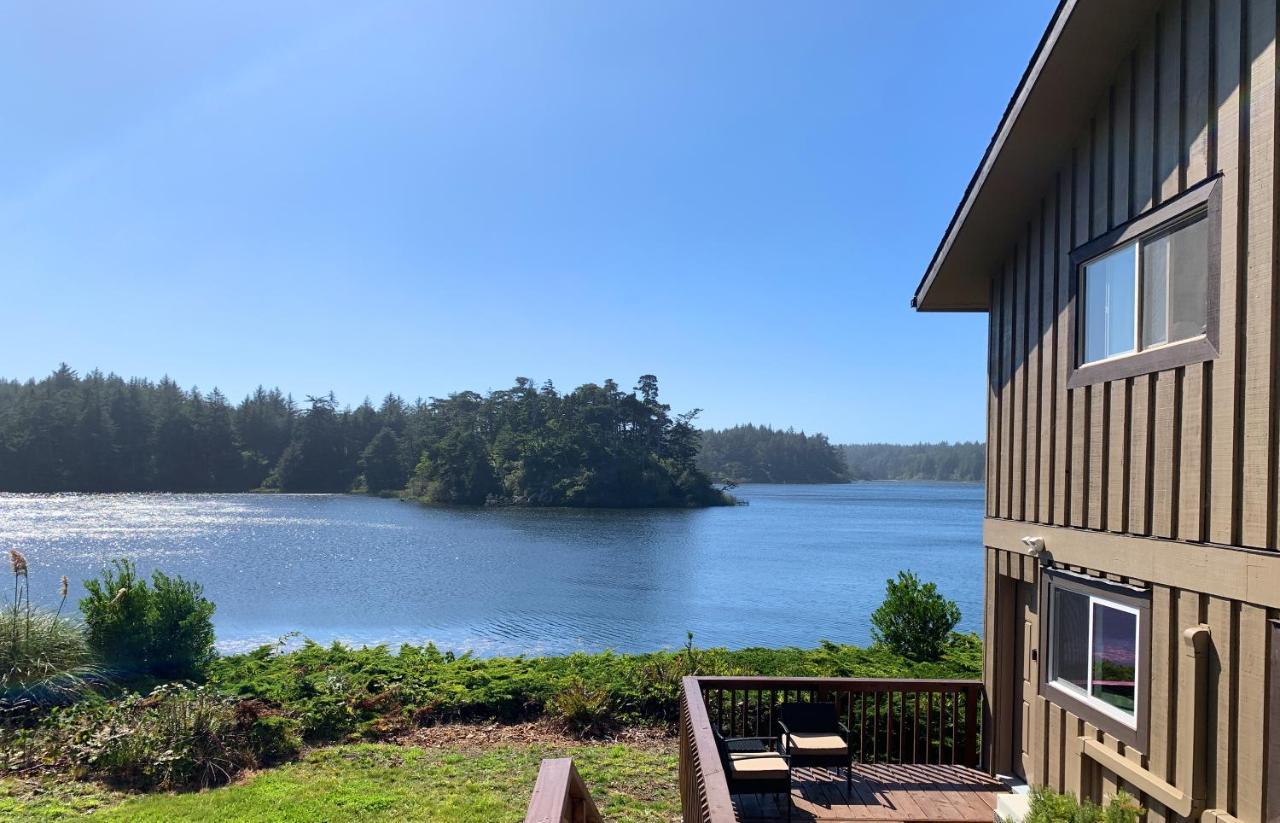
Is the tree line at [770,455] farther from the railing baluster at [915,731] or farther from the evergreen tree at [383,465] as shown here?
the railing baluster at [915,731]

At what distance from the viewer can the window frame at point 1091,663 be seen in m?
4.46

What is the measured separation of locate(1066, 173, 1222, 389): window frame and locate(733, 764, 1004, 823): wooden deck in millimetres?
3191

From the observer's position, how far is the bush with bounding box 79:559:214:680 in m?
11.7

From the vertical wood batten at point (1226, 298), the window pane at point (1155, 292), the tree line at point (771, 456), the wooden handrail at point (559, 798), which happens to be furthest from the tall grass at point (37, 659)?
the tree line at point (771, 456)

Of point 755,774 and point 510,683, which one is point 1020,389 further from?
point 510,683

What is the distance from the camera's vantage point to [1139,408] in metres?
4.57

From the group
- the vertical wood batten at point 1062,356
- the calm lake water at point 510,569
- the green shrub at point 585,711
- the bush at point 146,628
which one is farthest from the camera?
the calm lake water at point 510,569

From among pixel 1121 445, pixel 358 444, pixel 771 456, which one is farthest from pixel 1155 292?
pixel 771 456

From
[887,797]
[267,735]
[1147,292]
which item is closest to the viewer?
[1147,292]

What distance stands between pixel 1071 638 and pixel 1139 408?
5.53 feet

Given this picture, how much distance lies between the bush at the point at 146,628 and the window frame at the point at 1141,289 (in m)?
11.5

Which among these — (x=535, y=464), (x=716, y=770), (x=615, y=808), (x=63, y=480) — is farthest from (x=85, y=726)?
(x=63, y=480)

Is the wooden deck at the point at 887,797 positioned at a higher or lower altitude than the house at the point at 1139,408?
lower

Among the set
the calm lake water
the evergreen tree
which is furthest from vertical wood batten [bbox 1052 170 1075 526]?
the evergreen tree
